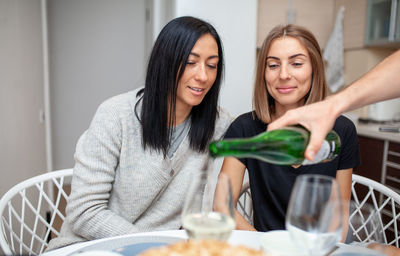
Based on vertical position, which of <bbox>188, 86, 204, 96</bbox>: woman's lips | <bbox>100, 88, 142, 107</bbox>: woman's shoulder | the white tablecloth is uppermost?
<bbox>188, 86, 204, 96</bbox>: woman's lips

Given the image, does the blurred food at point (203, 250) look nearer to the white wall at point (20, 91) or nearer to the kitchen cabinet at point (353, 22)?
the white wall at point (20, 91)

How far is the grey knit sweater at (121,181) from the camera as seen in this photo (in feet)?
3.40

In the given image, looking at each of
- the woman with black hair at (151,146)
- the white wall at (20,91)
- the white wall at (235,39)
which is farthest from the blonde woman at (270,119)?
the white wall at (235,39)

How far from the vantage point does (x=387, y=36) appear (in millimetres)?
2615

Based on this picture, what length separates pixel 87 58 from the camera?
141 inches

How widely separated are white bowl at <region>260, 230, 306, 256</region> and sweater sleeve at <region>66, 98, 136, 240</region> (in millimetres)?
514

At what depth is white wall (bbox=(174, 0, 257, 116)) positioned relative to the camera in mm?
2396

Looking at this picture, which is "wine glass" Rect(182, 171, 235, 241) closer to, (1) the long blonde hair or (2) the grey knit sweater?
(2) the grey knit sweater

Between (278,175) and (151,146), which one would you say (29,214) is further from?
(278,175)

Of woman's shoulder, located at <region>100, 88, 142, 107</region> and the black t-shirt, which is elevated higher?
woman's shoulder, located at <region>100, 88, 142, 107</region>

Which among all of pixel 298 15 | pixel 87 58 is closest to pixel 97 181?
pixel 298 15

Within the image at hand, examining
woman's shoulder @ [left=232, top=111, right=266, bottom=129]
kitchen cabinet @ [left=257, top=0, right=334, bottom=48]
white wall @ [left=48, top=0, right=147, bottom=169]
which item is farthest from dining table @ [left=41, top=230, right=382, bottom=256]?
white wall @ [left=48, top=0, right=147, bottom=169]

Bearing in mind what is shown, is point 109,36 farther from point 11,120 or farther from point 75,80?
point 11,120

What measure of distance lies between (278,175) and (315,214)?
25.2 inches
